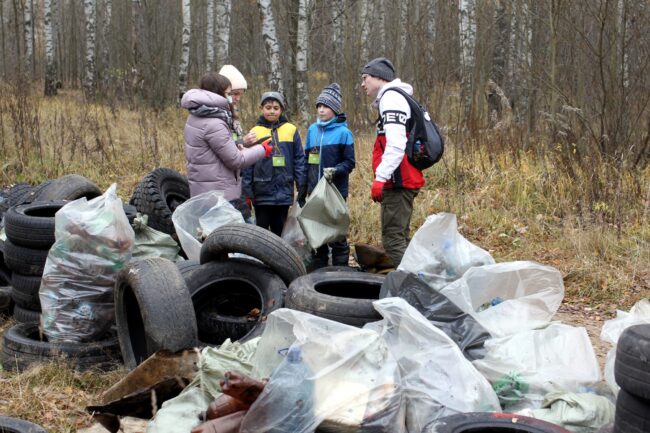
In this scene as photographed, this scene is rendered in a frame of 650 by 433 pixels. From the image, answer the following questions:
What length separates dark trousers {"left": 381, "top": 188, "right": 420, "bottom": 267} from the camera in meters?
6.09

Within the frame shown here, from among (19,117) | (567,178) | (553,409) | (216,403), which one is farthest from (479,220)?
(19,117)

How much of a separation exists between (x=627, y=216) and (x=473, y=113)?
3108 mm

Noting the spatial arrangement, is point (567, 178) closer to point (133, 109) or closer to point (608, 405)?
point (608, 405)

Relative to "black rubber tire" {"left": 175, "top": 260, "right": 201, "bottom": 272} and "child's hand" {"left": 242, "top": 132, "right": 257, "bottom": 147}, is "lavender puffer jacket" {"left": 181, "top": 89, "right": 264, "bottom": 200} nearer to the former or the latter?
"child's hand" {"left": 242, "top": 132, "right": 257, "bottom": 147}

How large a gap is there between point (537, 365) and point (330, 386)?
146cm

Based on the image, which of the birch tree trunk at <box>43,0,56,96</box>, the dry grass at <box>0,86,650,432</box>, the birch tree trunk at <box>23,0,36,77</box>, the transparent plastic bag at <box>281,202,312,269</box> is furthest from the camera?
the birch tree trunk at <box>23,0,36,77</box>

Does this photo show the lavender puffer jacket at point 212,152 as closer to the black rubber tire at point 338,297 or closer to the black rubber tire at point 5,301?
the black rubber tire at point 338,297

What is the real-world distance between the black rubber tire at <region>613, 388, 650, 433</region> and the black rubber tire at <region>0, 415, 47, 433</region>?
2875mm

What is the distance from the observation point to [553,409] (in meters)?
3.89

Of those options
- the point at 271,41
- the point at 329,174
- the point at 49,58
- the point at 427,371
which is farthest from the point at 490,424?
the point at 49,58

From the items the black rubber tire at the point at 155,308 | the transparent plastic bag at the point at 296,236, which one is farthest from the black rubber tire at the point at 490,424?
the transparent plastic bag at the point at 296,236

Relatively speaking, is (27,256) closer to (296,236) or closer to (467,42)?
(296,236)

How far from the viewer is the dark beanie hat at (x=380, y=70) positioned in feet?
19.3

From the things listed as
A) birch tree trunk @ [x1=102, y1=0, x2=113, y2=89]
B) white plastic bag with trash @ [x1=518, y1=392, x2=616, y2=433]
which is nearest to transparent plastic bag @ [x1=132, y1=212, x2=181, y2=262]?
white plastic bag with trash @ [x1=518, y1=392, x2=616, y2=433]
